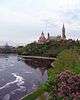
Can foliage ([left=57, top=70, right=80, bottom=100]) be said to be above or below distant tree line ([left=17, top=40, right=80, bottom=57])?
above

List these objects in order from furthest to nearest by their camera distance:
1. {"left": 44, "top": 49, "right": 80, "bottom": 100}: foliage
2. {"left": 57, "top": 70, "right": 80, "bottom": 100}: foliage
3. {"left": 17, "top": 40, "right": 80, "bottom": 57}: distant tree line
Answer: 1. {"left": 17, "top": 40, "right": 80, "bottom": 57}: distant tree line
2. {"left": 44, "top": 49, "right": 80, "bottom": 100}: foliage
3. {"left": 57, "top": 70, "right": 80, "bottom": 100}: foliage

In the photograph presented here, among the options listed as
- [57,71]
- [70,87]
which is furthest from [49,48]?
[70,87]

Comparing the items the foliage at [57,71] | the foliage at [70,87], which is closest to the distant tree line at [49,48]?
the foliage at [57,71]

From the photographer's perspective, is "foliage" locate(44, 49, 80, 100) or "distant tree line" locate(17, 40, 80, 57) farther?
"distant tree line" locate(17, 40, 80, 57)

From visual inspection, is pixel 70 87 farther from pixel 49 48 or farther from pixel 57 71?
pixel 49 48

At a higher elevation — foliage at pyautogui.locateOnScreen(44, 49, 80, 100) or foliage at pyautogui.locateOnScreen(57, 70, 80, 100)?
foliage at pyautogui.locateOnScreen(57, 70, 80, 100)

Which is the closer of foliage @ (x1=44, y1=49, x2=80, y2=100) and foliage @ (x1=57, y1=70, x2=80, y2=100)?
foliage @ (x1=57, y1=70, x2=80, y2=100)

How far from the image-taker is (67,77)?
1173cm

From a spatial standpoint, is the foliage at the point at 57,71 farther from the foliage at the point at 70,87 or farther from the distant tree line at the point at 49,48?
the distant tree line at the point at 49,48

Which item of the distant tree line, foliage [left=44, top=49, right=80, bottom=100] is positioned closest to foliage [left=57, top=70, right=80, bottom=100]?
foliage [left=44, top=49, right=80, bottom=100]

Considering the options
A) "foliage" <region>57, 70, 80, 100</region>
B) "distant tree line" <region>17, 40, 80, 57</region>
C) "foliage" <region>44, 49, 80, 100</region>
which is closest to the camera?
"foliage" <region>57, 70, 80, 100</region>

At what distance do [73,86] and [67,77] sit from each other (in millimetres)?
567

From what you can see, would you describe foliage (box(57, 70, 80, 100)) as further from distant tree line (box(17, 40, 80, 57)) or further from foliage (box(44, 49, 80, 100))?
distant tree line (box(17, 40, 80, 57))

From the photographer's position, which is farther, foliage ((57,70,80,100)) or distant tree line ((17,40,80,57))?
distant tree line ((17,40,80,57))
